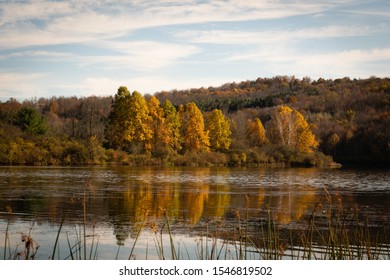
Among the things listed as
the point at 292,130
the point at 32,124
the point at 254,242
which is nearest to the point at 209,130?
the point at 292,130

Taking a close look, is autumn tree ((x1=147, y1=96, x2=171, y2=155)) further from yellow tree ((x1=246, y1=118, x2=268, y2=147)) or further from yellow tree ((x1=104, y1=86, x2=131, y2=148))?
yellow tree ((x1=246, y1=118, x2=268, y2=147))

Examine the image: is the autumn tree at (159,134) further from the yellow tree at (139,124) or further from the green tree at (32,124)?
the green tree at (32,124)

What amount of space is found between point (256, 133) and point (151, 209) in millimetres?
28619

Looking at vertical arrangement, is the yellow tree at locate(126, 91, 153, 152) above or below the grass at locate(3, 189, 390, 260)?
above

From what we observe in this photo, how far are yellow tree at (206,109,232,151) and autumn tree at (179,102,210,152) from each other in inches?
33.7

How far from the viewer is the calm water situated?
741 centimetres

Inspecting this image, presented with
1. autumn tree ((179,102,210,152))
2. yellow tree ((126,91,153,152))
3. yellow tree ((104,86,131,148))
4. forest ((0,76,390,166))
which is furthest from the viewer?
autumn tree ((179,102,210,152))

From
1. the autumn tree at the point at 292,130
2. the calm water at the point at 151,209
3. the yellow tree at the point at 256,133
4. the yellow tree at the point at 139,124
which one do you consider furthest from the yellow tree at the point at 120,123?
the autumn tree at the point at 292,130

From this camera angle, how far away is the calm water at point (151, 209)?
292 inches

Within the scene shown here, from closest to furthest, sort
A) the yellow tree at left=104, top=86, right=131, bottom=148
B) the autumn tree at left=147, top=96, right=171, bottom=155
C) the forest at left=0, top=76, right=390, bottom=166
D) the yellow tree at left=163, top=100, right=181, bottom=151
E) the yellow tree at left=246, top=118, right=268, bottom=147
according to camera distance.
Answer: the forest at left=0, top=76, right=390, bottom=166
the yellow tree at left=104, top=86, right=131, bottom=148
the autumn tree at left=147, top=96, right=171, bottom=155
the yellow tree at left=163, top=100, right=181, bottom=151
the yellow tree at left=246, top=118, right=268, bottom=147

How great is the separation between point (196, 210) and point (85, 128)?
14082 mm

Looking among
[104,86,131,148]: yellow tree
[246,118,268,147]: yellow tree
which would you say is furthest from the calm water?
[246,118,268,147]: yellow tree

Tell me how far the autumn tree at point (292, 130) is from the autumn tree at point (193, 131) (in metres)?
6.22
